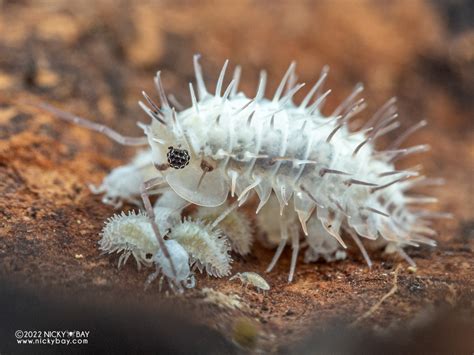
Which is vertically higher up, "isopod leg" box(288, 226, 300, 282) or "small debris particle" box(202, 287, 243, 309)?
"isopod leg" box(288, 226, 300, 282)

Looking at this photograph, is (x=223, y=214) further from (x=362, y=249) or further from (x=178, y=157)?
(x=362, y=249)

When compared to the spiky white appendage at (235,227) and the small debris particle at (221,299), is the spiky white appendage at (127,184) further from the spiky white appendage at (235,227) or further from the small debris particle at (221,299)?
the small debris particle at (221,299)

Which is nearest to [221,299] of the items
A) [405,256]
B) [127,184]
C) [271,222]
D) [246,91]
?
[271,222]

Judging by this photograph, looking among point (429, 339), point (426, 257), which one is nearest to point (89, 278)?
point (429, 339)

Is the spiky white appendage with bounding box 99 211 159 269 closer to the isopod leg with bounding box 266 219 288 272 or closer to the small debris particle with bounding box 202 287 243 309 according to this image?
the small debris particle with bounding box 202 287 243 309

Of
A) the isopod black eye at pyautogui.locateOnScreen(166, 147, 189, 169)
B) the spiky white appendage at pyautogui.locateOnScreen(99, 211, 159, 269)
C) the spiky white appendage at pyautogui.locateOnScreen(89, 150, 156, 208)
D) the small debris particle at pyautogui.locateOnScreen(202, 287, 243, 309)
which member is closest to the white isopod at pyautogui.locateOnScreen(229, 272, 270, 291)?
the small debris particle at pyautogui.locateOnScreen(202, 287, 243, 309)

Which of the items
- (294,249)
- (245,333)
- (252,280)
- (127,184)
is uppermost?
(127,184)
